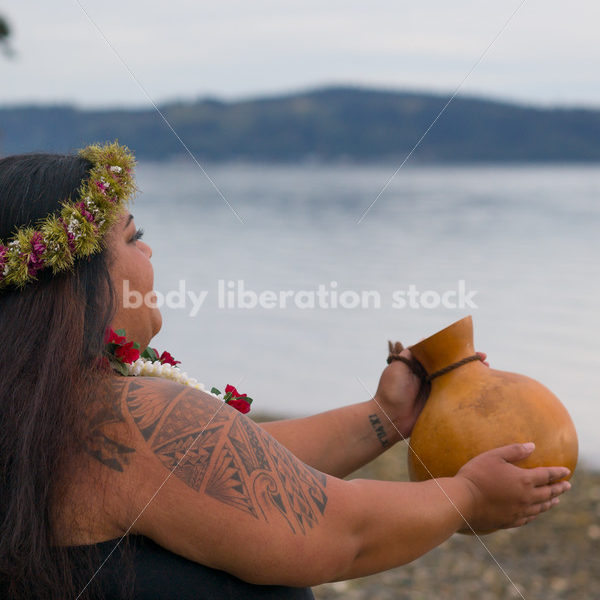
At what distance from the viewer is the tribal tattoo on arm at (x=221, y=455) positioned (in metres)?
1.42

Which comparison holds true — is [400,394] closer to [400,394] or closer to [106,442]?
[400,394]

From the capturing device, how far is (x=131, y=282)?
1668mm

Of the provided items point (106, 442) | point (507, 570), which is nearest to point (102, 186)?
point (106, 442)

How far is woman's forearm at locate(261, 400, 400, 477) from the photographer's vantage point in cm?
231

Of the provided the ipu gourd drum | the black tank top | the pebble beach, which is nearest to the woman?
the black tank top

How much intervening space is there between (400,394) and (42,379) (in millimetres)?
1185

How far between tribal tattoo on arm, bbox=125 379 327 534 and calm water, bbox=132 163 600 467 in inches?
223

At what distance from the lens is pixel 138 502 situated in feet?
4.63

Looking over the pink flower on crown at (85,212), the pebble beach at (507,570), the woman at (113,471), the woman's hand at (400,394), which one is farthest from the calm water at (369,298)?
the pink flower on crown at (85,212)

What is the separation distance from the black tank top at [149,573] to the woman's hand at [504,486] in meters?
0.65

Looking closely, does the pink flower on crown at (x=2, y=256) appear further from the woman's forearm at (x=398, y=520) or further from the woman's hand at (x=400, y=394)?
the woman's hand at (x=400, y=394)

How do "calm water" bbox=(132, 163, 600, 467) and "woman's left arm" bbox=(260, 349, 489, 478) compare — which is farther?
"calm water" bbox=(132, 163, 600, 467)

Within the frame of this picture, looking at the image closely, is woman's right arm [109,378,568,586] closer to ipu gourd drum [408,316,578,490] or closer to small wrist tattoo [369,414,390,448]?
ipu gourd drum [408,316,578,490]

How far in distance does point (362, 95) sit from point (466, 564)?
52.6m
